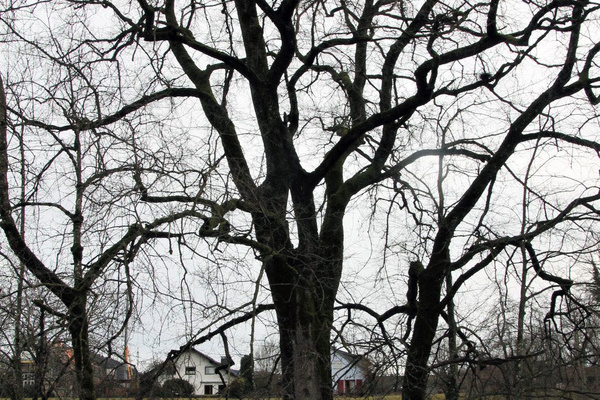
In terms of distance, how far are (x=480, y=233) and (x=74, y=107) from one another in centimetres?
462

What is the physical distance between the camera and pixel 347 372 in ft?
23.8

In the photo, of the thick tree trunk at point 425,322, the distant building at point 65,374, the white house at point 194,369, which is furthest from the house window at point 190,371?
the thick tree trunk at point 425,322

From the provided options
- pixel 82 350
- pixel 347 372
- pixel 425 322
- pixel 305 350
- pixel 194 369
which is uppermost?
pixel 425 322

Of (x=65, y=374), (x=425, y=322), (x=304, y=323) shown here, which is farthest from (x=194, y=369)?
(x=425, y=322)

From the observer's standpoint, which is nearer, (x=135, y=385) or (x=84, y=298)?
(x=84, y=298)

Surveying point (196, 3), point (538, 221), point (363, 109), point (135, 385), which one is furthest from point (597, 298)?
point (196, 3)

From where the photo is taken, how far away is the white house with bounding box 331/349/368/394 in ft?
23.7

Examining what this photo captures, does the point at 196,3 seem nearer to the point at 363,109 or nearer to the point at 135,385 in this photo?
the point at 363,109

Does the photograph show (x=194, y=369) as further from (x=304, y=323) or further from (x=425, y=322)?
(x=425, y=322)

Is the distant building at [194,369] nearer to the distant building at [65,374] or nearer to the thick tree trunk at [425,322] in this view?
the distant building at [65,374]

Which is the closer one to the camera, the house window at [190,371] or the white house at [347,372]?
the house window at [190,371]

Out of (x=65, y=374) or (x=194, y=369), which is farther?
(x=65, y=374)

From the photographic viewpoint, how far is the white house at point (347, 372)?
722 cm

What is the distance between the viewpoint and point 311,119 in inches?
361
